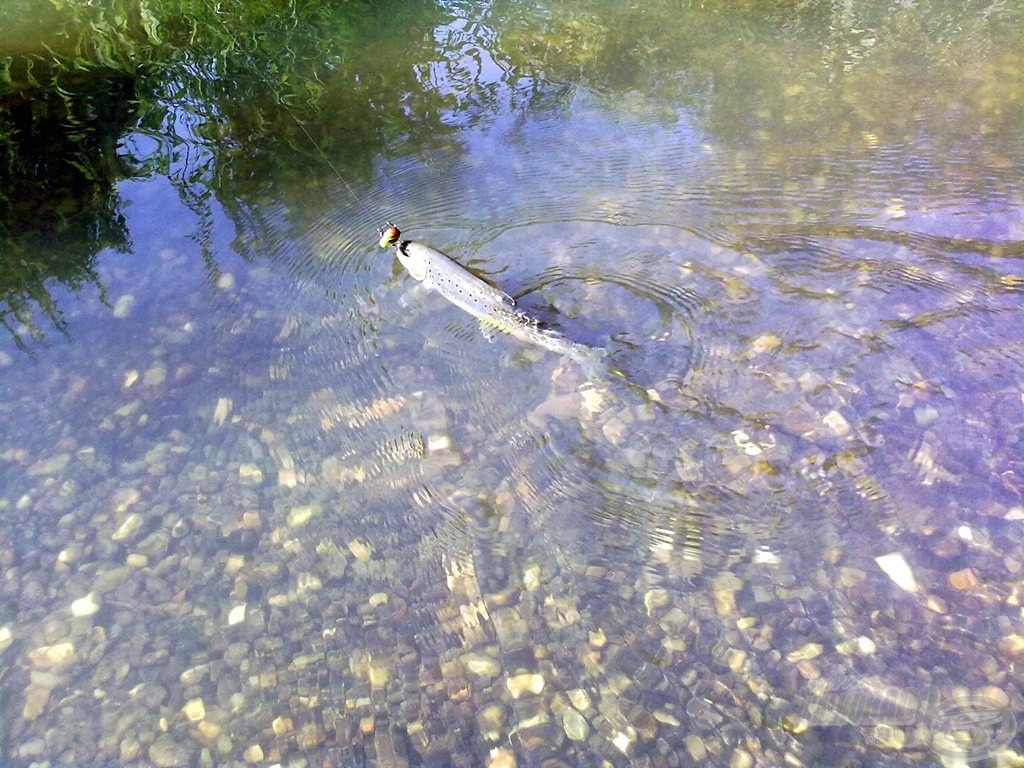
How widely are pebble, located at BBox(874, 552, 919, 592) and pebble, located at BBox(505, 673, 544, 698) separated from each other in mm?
1712

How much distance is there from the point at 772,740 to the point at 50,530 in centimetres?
370

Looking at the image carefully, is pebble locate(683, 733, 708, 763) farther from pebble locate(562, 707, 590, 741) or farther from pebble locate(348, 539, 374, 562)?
pebble locate(348, 539, 374, 562)

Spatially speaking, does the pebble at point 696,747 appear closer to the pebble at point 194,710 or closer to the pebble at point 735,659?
the pebble at point 735,659

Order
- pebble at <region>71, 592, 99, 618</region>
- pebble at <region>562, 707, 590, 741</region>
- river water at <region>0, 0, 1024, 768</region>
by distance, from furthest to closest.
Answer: pebble at <region>71, 592, 99, 618</region>, river water at <region>0, 0, 1024, 768</region>, pebble at <region>562, 707, 590, 741</region>

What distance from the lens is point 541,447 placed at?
14.2ft

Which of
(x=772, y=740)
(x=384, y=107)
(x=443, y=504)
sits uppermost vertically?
(x=384, y=107)

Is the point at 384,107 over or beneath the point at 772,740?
over

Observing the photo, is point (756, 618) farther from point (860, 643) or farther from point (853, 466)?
point (853, 466)

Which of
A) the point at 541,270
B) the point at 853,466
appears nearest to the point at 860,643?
the point at 853,466

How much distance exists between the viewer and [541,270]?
5.38 meters

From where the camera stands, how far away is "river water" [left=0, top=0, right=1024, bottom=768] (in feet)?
11.0

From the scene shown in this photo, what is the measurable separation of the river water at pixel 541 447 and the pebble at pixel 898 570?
1cm

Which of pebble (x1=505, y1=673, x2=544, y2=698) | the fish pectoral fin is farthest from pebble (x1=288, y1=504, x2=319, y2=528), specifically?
the fish pectoral fin

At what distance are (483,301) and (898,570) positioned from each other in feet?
9.07
